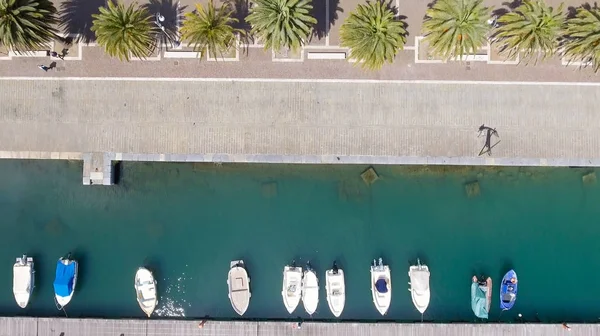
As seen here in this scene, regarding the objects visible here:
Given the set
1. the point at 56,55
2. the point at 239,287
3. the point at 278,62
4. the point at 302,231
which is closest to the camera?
the point at 56,55

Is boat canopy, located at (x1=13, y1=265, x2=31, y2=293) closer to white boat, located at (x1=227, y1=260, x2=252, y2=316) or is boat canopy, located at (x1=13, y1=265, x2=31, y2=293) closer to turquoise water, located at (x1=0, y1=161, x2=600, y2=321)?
turquoise water, located at (x1=0, y1=161, x2=600, y2=321)

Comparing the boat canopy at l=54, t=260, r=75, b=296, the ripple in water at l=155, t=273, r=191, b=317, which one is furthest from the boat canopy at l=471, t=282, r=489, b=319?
the boat canopy at l=54, t=260, r=75, b=296

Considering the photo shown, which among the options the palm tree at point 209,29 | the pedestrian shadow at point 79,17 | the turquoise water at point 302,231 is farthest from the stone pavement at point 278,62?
the turquoise water at point 302,231

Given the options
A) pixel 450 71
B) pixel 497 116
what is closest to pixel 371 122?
pixel 450 71

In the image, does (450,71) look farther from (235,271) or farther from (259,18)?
(235,271)

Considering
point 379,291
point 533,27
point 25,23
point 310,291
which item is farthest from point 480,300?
point 25,23

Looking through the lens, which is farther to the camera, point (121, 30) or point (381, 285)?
point (381, 285)

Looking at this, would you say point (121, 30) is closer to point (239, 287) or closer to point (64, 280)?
point (64, 280)
